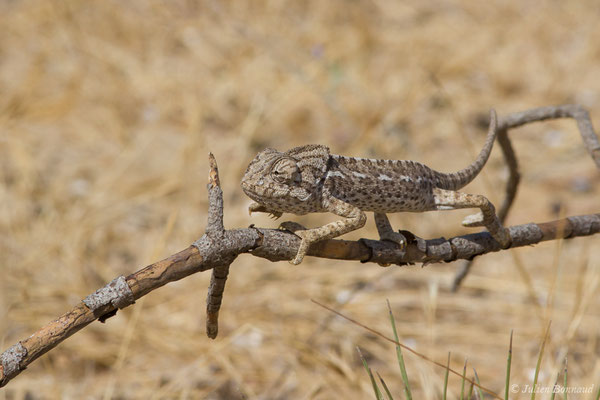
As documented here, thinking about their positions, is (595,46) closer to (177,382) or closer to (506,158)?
(506,158)

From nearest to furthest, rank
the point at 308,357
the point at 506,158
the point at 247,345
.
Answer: the point at 506,158 < the point at 308,357 < the point at 247,345

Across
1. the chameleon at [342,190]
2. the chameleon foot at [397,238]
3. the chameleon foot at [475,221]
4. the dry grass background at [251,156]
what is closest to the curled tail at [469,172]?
the chameleon at [342,190]

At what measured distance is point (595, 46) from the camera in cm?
839

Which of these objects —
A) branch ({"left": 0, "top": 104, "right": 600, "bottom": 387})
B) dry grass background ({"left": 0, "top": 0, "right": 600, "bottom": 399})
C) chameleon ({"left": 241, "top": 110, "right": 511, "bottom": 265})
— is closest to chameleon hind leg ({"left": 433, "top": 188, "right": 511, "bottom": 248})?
chameleon ({"left": 241, "top": 110, "right": 511, "bottom": 265})

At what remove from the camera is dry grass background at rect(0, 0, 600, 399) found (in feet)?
11.4

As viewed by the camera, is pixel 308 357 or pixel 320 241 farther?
pixel 308 357

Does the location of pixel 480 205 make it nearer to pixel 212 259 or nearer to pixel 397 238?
pixel 397 238

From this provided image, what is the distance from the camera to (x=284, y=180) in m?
1.69

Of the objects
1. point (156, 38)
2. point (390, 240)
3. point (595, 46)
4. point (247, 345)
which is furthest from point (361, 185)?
point (595, 46)

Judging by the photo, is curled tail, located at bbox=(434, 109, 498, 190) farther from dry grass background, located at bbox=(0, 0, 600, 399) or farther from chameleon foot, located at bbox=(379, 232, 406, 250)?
dry grass background, located at bbox=(0, 0, 600, 399)

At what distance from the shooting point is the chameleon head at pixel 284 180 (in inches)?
65.2

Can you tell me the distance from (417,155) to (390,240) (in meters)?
4.32

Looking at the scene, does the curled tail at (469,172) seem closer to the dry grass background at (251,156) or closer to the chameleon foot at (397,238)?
the chameleon foot at (397,238)

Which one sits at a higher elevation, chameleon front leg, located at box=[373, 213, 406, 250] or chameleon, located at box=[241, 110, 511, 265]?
chameleon, located at box=[241, 110, 511, 265]
